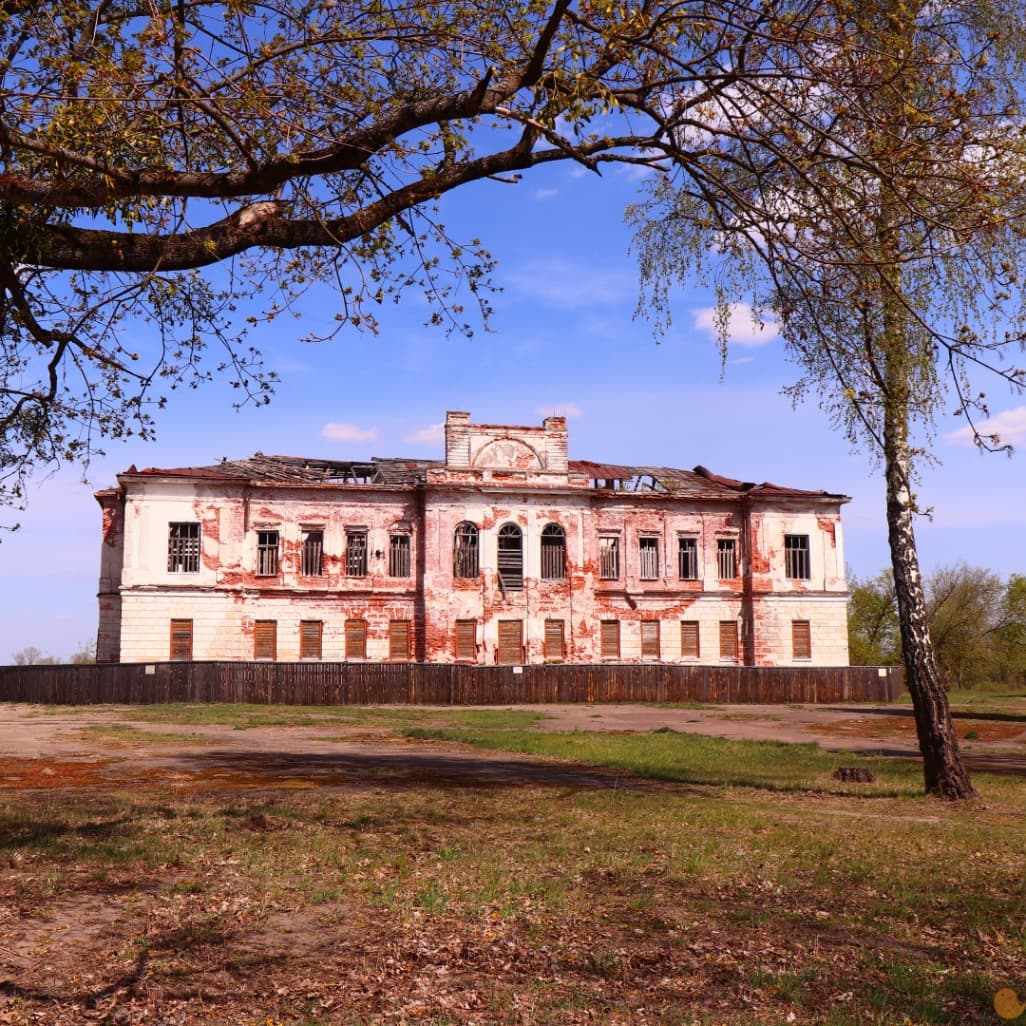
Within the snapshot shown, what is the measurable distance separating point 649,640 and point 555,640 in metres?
4.54

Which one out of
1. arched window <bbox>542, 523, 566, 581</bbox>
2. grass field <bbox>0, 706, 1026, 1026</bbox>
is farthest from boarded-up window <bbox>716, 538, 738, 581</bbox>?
grass field <bbox>0, 706, 1026, 1026</bbox>

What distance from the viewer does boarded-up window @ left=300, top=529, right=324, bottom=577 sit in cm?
4319

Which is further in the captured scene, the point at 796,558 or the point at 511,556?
the point at 796,558

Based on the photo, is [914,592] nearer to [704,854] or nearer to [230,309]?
[704,854]

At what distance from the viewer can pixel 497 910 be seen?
21.7ft

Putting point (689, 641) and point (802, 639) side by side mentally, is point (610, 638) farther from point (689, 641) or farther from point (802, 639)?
point (802, 639)

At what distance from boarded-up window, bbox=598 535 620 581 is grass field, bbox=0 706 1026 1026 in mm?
33897

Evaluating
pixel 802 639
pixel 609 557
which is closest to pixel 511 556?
pixel 609 557

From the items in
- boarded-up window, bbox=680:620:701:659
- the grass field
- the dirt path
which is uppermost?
boarded-up window, bbox=680:620:701:659

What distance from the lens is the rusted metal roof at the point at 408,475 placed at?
142ft

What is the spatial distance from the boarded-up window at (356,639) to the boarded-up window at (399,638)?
43.5 inches

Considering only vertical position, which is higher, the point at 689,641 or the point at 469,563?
the point at 469,563

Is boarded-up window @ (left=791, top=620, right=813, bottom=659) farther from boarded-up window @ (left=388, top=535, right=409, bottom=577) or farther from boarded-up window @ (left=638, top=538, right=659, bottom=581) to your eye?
boarded-up window @ (left=388, top=535, right=409, bottom=577)

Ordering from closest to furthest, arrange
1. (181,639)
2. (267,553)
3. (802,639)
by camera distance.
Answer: (181,639)
(267,553)
(802,639)
